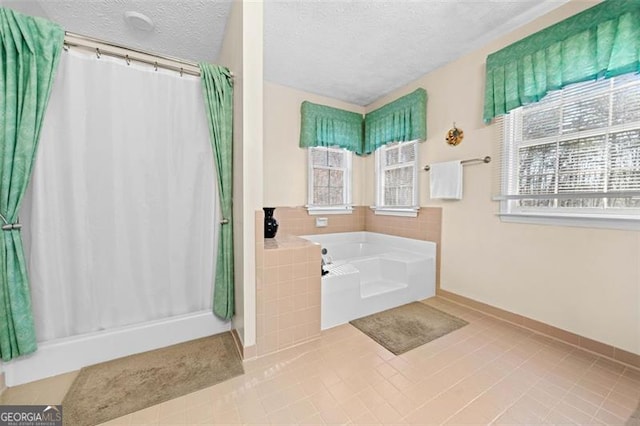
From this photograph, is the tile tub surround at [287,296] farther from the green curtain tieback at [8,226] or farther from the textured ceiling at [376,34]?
the textured ceiling at [376,34]

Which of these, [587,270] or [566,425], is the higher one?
[587,270]

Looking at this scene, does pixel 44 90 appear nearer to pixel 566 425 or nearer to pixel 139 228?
pixel 139 228

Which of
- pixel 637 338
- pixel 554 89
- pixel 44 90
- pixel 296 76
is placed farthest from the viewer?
pixel 296 76

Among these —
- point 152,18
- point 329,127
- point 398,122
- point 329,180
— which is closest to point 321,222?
point 329,180

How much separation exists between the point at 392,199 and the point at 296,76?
6.53ft

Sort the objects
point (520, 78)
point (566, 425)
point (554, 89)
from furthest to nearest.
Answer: point (520, 78), point (554, 89), point (566, 425)

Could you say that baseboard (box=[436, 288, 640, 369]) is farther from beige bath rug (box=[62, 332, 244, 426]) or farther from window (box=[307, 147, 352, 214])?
beige bath rug (box=[62, 332, 244, 426])

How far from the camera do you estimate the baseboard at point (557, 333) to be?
1.54m

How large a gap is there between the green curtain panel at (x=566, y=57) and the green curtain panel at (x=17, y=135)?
3.14m

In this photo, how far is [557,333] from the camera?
5.97 feet

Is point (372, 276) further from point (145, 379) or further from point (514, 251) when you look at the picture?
point (145, 379)

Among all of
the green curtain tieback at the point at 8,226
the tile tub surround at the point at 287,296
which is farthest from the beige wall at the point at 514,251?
the green curtain tieback at the point at 8,226

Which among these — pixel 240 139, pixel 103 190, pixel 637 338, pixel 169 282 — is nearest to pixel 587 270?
pixel 637 338

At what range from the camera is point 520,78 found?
1.92 metres
